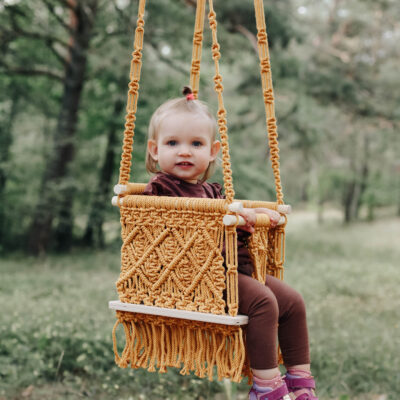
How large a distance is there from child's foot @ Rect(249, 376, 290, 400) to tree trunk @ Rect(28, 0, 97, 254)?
351 inches

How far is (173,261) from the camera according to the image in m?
2.40

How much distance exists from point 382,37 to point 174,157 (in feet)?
48.4

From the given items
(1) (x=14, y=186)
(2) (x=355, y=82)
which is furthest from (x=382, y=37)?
(1) (x=14, y=186)

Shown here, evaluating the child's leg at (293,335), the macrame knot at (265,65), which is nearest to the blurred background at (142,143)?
the child's leg at (293,335)

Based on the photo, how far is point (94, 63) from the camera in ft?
36.4

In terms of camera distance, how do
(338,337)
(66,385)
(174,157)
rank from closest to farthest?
(174,157) < (66,385) < (338,337)

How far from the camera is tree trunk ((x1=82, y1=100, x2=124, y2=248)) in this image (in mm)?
10938

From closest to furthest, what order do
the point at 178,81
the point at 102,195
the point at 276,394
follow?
the point at 276,394 → the point at 102,195 → the point at 178,81

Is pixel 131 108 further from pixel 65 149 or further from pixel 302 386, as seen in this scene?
pixel 65 149

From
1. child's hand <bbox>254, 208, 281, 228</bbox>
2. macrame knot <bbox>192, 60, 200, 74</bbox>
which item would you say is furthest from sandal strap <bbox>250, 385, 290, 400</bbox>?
macrame knot <bbox>192, 60, 200, 74</bbox>

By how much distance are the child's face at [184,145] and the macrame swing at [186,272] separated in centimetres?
18

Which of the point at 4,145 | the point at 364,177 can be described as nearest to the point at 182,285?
the point at 4,145

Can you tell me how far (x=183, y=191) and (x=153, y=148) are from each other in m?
0.31

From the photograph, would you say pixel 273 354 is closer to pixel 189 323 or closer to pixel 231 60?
pixel 189 323
